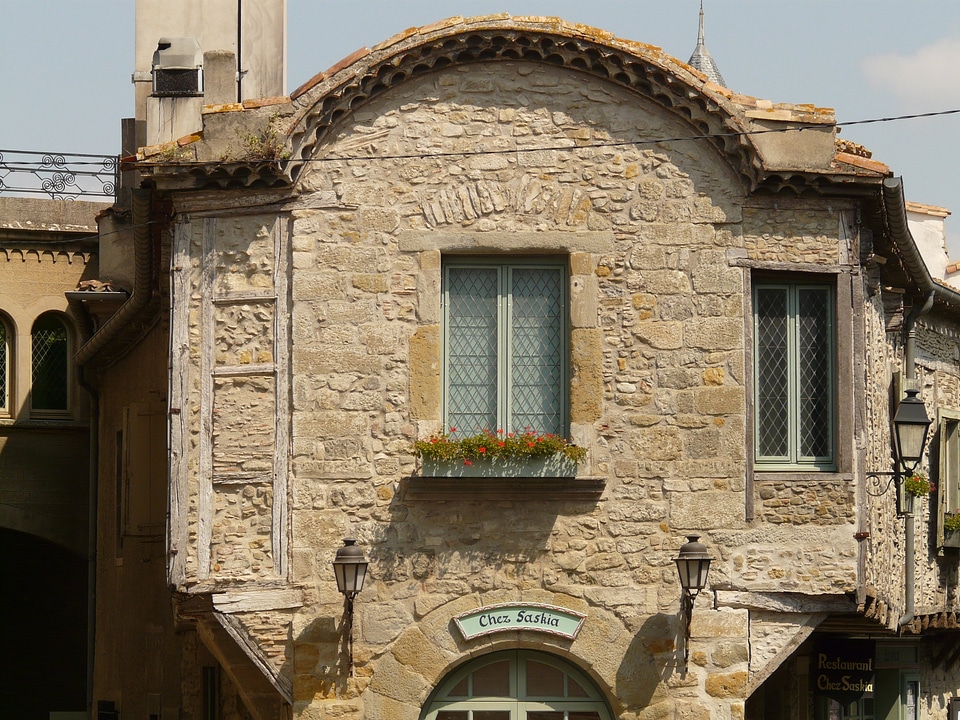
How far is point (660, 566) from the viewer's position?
13500mm

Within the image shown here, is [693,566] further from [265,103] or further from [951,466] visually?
[951,466]

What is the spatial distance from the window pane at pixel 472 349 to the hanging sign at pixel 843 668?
15.9 ft

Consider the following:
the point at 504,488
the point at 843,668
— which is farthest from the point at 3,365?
the point at 843,668

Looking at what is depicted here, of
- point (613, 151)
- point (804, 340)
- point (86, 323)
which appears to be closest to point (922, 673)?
point (804, 340)

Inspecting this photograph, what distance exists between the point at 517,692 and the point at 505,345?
274 cm

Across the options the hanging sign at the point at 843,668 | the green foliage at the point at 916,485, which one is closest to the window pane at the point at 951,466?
the green foliage at the point at 916,485

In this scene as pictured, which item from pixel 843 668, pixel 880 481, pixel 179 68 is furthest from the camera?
pixel 179 68

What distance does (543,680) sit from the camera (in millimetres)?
13656

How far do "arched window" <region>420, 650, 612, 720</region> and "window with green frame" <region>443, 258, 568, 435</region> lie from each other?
185 centimetres

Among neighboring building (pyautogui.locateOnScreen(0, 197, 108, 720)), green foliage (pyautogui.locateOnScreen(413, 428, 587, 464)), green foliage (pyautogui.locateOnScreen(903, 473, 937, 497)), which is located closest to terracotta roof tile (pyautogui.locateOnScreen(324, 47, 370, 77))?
green foliage (pyautogui.locateOnScreen(413, 428, 587, 464))

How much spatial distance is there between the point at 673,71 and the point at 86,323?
10.9 meters

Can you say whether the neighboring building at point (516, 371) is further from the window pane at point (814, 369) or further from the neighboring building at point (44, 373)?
the neighboring building at point (44, 373)

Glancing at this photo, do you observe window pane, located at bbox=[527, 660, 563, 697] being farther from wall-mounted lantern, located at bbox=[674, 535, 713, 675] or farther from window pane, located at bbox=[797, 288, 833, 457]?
window pane, located at bbox=[797, 288, 833, 457]

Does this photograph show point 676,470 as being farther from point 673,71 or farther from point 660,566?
point 673,71
